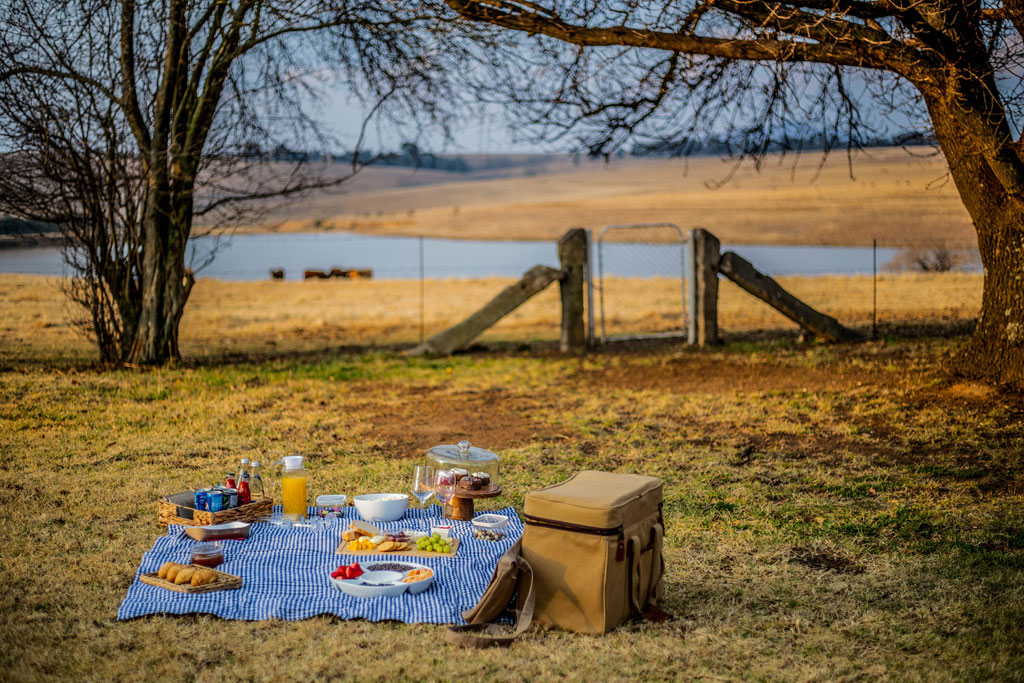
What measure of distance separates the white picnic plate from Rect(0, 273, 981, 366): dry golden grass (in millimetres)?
9451

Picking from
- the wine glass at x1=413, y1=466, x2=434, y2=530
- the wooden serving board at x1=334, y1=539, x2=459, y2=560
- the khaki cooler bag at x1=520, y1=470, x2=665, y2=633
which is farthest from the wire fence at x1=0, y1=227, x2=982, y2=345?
the khaki cooler bag at x1=520, y1=470, x2=665, y2=633

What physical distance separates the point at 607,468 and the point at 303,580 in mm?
3027

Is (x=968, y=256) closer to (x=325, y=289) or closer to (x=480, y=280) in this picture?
(x=480, y=280)

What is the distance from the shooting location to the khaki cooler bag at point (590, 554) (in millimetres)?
4031

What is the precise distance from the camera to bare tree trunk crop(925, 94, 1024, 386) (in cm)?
849

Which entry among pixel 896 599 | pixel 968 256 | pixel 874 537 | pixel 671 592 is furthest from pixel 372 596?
pixel 968 256

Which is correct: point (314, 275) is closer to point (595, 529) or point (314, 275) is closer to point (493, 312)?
point (493, 312)

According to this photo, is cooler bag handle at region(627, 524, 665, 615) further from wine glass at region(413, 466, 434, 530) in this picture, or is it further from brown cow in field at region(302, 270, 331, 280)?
brown cow in field at region(302, 270, 331, 280)

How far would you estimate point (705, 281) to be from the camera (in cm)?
1311

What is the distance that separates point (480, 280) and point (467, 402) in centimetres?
2027

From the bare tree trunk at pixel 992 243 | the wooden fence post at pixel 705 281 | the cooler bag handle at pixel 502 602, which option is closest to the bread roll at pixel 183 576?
the cooler bag handle at pixel 502 602

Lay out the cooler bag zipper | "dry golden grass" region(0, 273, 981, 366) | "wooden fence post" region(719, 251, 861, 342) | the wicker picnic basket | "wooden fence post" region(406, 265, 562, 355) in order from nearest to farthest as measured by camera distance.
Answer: the cooler bag zipper
the wicker picnic basket
"wooden fence post" region(406, 265, 562, 355)
"wooden fence post" region(719, 251, 861, 342)
"dry golden grass" region(0, 273, 981, 366)

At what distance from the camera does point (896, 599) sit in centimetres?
447

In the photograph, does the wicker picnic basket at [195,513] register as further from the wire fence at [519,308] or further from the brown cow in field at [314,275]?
the brown cow in field at [314,275]
